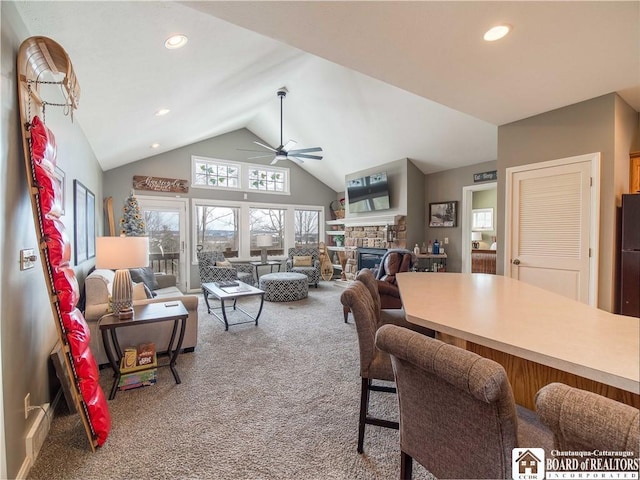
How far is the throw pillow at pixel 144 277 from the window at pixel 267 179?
3.40m

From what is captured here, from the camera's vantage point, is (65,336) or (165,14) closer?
(65,336)

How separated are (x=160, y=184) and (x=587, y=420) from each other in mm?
6938

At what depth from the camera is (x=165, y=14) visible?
1927 millimetres

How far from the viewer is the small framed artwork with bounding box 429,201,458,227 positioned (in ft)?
18.6

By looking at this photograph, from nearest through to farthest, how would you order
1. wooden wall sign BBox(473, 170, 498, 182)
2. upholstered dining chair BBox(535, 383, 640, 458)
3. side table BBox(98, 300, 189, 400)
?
upholstered dining chair BBox(535, 383, 640, 458) < side table BBox(98, 300, 189, 400) < wooden wall sign BBox(473, 170, 498, 182)

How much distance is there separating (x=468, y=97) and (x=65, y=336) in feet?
11.6

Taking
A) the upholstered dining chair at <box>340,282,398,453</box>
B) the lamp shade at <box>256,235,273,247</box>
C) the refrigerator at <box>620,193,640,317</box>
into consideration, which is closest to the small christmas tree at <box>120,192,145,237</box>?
the lamp shade at <box>256,235,273,247</box>

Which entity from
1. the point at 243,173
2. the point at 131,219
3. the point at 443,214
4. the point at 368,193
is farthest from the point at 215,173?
the point at 443,214

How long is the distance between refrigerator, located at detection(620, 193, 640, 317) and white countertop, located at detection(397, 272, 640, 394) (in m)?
1.43

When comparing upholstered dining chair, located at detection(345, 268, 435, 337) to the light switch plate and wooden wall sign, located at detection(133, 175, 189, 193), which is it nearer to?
the light switch plate

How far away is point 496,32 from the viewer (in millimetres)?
1874

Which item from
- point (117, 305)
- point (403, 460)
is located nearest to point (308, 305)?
point (117, 305)

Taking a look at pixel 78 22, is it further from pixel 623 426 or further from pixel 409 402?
pixel 623 426

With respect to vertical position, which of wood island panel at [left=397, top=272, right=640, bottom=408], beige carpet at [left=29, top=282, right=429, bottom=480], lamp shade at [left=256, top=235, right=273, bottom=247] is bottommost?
beige carpet at [left=29, top=282, right=429, bottom=480]
